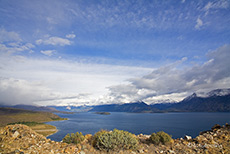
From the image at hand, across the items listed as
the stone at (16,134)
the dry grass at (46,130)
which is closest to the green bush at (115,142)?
the stone at (16,134)

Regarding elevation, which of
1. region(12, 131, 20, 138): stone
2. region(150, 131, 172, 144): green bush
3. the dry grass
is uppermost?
region(12, 131, 20, 138): stone

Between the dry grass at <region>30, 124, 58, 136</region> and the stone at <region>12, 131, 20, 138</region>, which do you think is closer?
the stone at <region>12, 131, 20, 138</region>

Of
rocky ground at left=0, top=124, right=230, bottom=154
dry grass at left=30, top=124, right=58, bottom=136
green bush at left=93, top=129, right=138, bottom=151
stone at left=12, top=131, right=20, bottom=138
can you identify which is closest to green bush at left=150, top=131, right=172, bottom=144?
rocky ground at left=0, top=124, right=230, bottom=154

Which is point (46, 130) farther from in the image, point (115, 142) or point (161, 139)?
point (161, 139)

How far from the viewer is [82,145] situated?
1421 centimetres

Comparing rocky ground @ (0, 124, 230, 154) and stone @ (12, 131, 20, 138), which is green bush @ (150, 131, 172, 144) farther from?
stone @ (12, 131, 20, 138)

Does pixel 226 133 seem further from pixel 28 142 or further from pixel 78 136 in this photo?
pixel 28 142

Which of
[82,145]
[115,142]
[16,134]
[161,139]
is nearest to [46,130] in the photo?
[16,134]

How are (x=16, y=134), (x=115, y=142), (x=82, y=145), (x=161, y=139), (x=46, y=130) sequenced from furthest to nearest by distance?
1. (x=46, y=130)
2. (x=161, y=139)
3. (x=82, y=145)
4. (x=115, y=142)
5. (x=16, y=134)

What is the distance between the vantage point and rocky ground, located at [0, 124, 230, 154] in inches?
470

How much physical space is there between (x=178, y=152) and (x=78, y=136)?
10.1 meters

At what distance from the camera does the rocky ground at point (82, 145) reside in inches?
470

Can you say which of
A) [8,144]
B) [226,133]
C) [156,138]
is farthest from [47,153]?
[226,133]

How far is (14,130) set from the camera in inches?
552
